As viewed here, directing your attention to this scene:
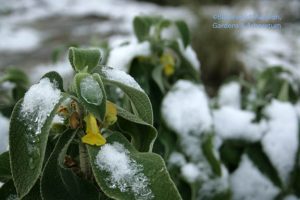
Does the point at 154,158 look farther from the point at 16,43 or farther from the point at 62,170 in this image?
the point at 16,43

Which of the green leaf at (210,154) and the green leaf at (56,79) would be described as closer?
the green leaf at (56,79)

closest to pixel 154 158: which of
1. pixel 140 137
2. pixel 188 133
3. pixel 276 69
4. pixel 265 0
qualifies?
pixel 140 137

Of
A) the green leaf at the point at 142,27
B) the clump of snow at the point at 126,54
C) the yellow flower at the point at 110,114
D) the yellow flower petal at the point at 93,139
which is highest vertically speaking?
the yellow flower at the point at 110,114

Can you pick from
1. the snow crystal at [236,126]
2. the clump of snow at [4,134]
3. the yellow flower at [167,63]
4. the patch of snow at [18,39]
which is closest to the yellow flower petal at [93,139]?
the clump of snow at [4,134]

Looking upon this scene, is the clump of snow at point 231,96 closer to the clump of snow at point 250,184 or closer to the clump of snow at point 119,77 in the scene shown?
the clump of snow at point 250,184

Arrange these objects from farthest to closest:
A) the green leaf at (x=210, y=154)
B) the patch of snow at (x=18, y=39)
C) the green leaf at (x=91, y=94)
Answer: the patch of snow at (x=18, y=39), the green leaf at (x=210, y=154), the green leaf at (x=91, y=94)

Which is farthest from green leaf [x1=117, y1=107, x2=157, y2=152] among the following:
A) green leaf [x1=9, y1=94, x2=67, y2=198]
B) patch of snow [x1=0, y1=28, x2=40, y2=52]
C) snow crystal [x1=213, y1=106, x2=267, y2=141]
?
patch of snow [x1=0, y1=28, x2=40, y2=52]

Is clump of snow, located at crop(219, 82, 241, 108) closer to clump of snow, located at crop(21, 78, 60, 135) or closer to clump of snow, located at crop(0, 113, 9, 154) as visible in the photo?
clump of snow, located at crop(0, 113, 9, 154)
